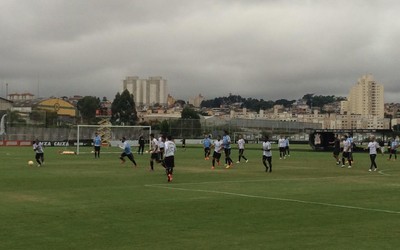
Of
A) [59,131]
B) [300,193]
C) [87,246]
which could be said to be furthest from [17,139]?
[87,246]

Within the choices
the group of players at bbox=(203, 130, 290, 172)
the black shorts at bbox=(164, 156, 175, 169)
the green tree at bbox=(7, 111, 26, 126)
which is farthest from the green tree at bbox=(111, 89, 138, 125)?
the black shorts at bbox=(164, 156, 175, 169)

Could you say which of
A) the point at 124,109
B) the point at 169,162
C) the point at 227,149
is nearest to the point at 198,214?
the point at 169,162

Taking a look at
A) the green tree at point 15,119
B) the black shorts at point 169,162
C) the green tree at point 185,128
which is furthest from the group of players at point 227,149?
the green tree at point 185,128

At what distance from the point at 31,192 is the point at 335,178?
46.6 feet

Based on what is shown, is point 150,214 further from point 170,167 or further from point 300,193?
point 170,167

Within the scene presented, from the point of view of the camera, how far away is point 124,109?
6988 inches

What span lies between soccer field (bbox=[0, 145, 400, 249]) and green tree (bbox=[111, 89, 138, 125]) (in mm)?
149091

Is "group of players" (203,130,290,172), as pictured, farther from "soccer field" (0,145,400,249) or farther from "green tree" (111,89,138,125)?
"green tree" (111,89,138,125)

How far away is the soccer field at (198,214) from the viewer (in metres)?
12.1

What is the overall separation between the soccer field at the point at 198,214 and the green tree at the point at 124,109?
14909 cm

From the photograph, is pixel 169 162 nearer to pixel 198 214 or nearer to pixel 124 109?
pixel 198 214

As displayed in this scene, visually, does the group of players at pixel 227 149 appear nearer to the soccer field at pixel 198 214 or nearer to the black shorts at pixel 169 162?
the soccer field at pixel 198 214

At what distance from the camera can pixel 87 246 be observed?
11.6 meters

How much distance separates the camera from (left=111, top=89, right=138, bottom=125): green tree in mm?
175500
